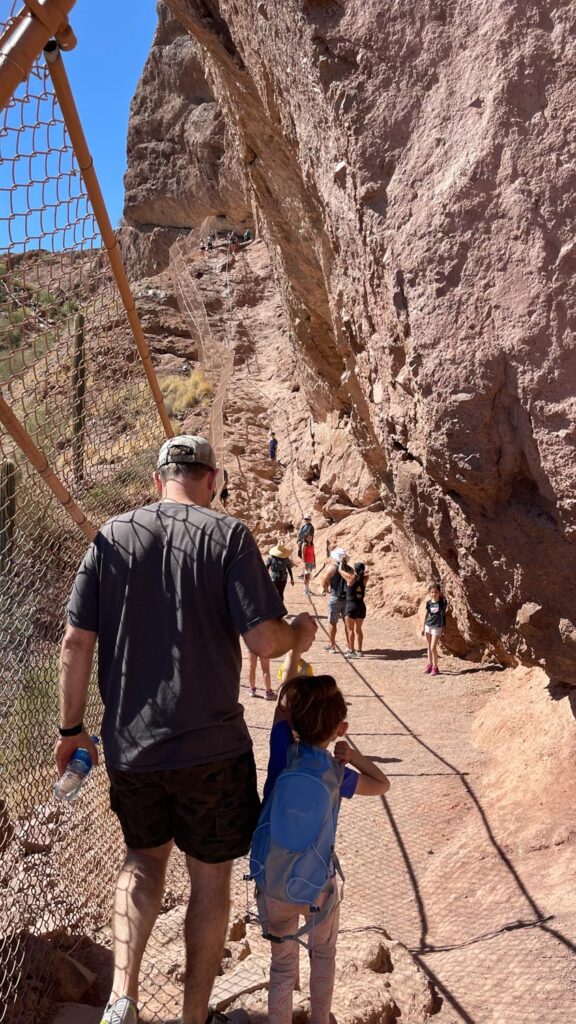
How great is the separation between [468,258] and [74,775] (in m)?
2.67

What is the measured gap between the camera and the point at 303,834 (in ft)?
7.12

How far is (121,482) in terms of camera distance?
4.28m

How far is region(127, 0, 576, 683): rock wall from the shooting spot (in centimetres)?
347

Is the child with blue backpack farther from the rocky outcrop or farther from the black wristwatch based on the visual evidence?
the rocky outcrop

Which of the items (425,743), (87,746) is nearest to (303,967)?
(87,746)

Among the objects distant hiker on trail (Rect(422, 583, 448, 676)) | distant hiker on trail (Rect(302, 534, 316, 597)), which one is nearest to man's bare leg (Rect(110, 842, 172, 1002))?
distant hiker on trail (Rect(422, 583, 448, 676))

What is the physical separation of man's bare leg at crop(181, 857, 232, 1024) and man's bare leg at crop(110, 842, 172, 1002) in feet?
0.33

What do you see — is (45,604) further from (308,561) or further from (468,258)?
(308,561)

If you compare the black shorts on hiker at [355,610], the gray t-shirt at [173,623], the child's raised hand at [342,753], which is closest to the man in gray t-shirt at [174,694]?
the gray t-shirt at [173,623]

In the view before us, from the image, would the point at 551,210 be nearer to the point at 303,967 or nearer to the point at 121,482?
the point at 121,482

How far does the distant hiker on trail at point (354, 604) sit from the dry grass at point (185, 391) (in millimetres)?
11782

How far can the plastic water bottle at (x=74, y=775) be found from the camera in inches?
87.6

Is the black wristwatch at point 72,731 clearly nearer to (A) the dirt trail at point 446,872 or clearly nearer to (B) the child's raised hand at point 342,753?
(B) the child's raised hand at point 342,753

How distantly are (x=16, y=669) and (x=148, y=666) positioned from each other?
1.09 metres
